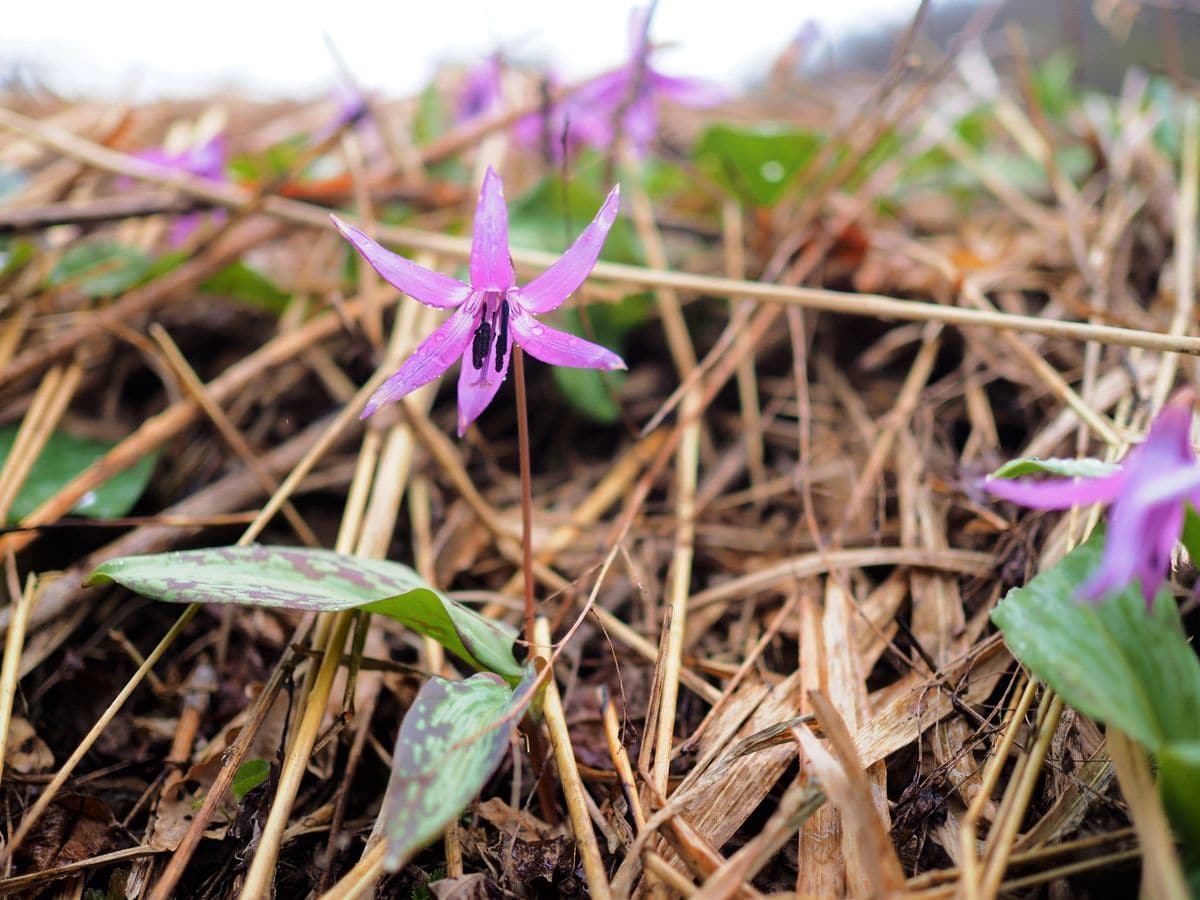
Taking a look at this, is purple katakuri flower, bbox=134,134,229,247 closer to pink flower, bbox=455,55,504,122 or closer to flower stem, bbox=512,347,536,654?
pink flower, bbox=455,55,504,122

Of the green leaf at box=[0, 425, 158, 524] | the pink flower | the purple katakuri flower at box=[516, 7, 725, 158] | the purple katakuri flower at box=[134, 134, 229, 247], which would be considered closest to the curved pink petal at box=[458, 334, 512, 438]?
the green leaf at box=[0, 425, 158, 524]

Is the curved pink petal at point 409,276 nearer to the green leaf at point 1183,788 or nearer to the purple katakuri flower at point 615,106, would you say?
the green leaf at point 1183,788

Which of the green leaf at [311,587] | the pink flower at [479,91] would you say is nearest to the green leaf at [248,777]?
the green leaf at [311,587]

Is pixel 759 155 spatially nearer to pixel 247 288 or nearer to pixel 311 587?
pixel 247 288

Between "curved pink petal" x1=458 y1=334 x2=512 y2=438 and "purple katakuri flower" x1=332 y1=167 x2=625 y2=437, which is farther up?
"purple katakuri flower" x1=332 y1=167 x2=625 y2=437

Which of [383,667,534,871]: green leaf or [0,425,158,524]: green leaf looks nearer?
[383,667,534,871]: green leaf

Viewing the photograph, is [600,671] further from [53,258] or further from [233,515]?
[53,258]

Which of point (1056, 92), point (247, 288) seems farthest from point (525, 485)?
point (1056, 92)
